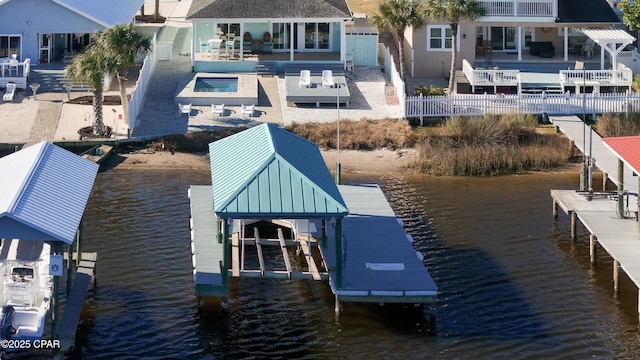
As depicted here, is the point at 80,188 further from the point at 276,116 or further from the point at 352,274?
the point at 276,116

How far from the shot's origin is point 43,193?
3000 centimetres

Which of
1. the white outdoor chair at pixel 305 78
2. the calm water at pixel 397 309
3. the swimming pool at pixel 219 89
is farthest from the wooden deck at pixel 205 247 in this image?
the white outdoor chair at pixel 305 78

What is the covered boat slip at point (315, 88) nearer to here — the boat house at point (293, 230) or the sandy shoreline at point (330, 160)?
the sandy shoreline at point (330, 160)

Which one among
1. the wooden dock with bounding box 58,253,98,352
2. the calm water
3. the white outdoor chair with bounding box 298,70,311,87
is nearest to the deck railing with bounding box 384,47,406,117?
the white outdoor chair with bounding box 298,70,311,87

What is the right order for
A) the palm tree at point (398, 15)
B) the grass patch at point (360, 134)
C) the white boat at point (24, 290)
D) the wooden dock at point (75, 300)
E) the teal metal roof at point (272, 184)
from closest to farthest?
the white boat at point (24, 290), the wooden dock at point (75, 300), the teal metal roof at point (272, 184), the grass patch at point (360, 134), the palm tree at point (398, 15)

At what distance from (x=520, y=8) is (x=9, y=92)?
22867 millimetres

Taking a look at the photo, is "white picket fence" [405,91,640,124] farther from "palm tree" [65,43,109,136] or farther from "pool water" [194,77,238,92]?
"palm tree" [65,43,109,136]

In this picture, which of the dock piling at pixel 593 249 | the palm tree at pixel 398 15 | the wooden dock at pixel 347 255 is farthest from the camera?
the palm tree at pixel 398 15

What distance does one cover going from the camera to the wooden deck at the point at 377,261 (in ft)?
102

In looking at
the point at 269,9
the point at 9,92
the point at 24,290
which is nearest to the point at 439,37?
the point at 269,9

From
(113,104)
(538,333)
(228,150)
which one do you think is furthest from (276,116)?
(538,333)

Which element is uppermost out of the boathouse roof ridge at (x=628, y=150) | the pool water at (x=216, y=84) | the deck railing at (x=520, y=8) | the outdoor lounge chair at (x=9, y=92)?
the deck railing at (x=520, y=8)

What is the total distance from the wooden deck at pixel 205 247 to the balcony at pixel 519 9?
20.5 metres

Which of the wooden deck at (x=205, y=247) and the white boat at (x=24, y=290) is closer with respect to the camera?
the white boat at (x=24, y=290)
